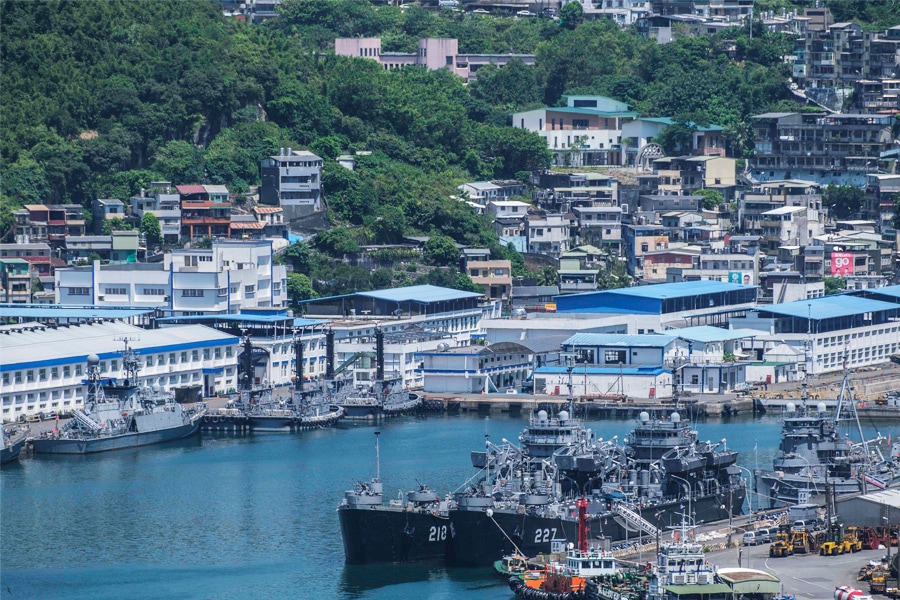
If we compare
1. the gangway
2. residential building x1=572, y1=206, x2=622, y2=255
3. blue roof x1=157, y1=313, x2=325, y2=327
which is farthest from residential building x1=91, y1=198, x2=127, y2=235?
the gangway

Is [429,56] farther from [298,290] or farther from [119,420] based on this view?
[119,420]

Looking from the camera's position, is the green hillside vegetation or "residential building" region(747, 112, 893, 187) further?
"residential building" region(747, 112, 893, 187)

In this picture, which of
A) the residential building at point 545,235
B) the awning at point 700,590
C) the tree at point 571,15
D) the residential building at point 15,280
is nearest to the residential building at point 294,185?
the residential building at point 545,235

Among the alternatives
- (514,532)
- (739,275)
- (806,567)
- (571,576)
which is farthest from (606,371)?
(571,576)

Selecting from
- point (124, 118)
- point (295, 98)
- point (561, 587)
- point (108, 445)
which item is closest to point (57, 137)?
point (124, 118)

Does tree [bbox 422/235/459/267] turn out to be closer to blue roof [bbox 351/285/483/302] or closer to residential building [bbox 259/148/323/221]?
residential building [bbox 259/148/323/221]

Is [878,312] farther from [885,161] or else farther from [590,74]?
[590,74]

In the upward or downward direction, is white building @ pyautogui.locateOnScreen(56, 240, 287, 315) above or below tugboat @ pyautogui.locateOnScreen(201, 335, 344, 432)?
above
